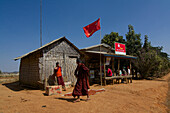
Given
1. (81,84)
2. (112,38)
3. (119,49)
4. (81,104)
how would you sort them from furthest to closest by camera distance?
(112,38), (119,49), (81,84), (81,104)

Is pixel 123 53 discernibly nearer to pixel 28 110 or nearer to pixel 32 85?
pixel 32 85

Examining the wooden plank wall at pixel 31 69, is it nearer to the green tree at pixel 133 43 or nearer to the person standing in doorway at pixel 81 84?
the person standing in doorway at pixel 81 84

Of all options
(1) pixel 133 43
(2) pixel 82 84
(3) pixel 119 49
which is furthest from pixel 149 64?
(2) pixel 82 84

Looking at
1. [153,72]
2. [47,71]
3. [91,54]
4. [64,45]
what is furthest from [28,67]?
[153,72]

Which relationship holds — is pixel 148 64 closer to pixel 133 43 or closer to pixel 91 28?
pixel 133 43

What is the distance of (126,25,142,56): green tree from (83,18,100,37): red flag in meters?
13.3

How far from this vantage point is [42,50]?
836cm

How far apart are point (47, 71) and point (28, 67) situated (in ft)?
7.77

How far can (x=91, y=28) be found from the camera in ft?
30.2

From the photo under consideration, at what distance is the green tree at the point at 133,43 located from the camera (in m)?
20.7

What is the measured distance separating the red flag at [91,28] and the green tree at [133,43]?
43.7 ft

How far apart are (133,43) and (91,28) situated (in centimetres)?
1417

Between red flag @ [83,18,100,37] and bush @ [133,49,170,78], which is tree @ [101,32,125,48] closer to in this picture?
bush @ [133,49,170,78]

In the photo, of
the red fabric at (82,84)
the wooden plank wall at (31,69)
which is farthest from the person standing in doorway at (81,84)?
the wooden plank wall at (31,69)
